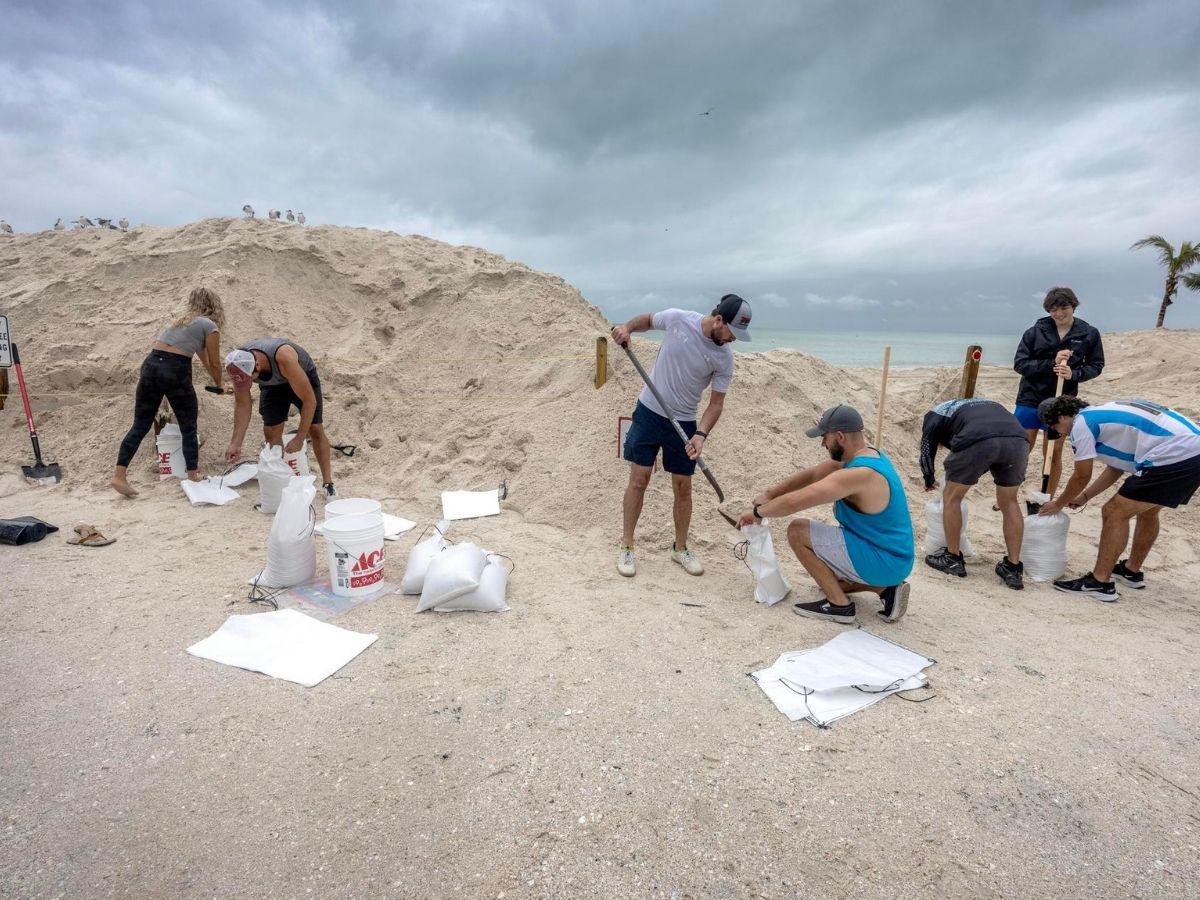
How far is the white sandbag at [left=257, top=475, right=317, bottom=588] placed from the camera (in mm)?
3191

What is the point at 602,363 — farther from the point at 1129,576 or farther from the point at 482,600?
the point at 1129,576

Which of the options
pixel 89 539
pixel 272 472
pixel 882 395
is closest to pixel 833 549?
pixel 882 395

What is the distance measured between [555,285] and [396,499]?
13.6ft

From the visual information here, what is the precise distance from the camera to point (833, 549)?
310 centimetres

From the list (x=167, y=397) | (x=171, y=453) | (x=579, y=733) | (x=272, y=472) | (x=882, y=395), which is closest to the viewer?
(x=579, y=733)

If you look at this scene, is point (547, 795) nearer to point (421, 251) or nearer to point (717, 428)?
point (717, 428)

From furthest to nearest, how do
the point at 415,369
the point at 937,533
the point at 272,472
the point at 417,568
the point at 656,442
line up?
the point at 415,369 < the point at 272,472 < the point at 937,533 < the point at 656,442 < the point at 417,568

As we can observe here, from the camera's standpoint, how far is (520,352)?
6586 millimetres

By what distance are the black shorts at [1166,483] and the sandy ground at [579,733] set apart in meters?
0.70

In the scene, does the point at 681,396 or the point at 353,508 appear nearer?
the point at 353,508

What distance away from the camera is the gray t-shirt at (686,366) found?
3438mm

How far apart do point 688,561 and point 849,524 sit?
105 centimetres

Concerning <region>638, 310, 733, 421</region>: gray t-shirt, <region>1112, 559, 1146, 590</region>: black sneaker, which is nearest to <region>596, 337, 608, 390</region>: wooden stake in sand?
<region>638, 310, 733, 421</region>: gray t-shirt

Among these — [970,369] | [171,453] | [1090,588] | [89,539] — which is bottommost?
[1090,588]
